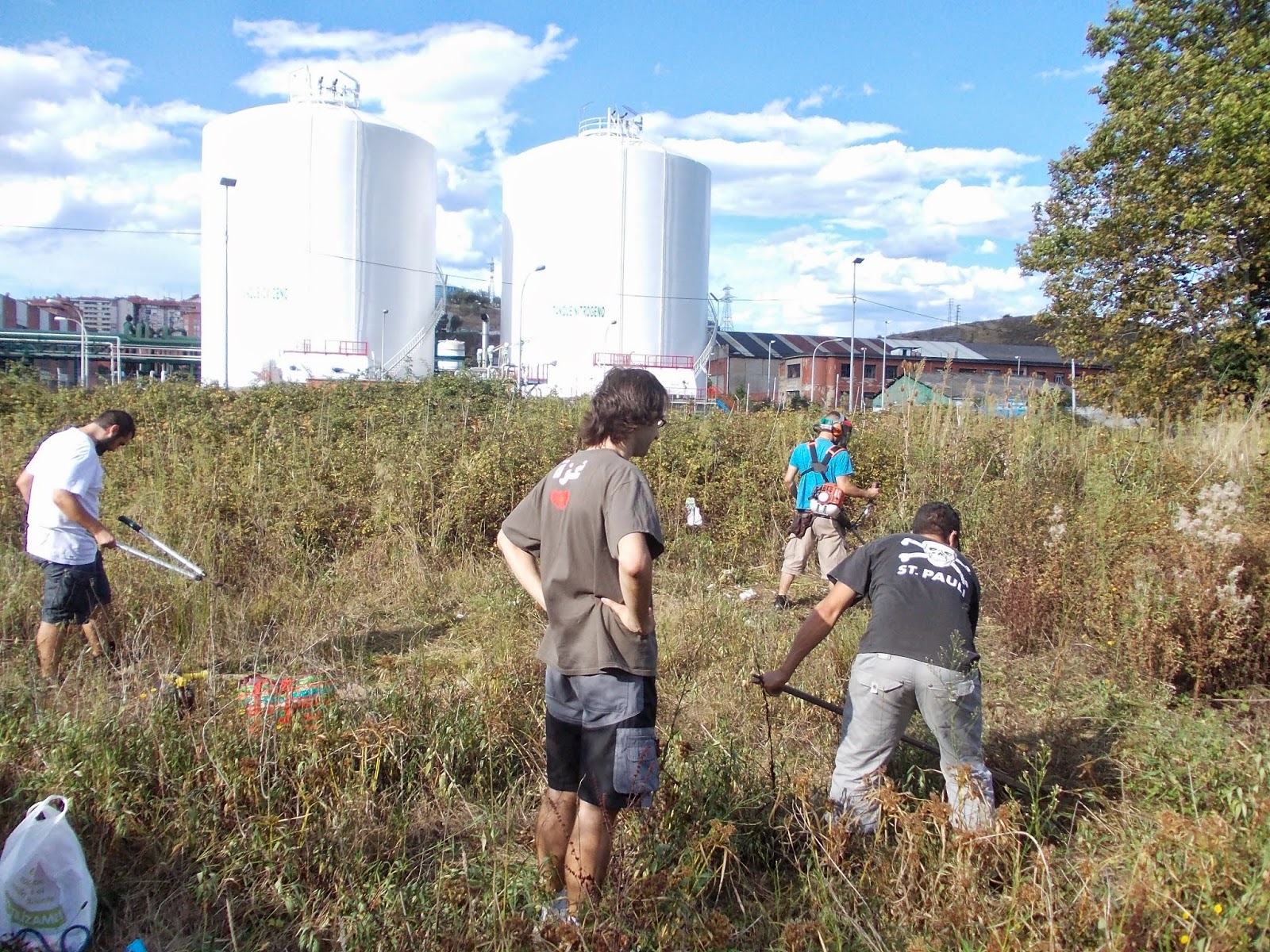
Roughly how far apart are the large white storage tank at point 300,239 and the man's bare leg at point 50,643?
3455 centimetres

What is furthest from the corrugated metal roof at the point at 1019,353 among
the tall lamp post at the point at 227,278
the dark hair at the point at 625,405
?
the dark hair at the point at 625,405

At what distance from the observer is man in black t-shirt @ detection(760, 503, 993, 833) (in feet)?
10.0

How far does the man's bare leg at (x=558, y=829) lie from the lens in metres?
2.79

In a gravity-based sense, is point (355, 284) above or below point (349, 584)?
above

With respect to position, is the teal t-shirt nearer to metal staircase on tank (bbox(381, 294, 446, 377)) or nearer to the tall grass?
the tall grass

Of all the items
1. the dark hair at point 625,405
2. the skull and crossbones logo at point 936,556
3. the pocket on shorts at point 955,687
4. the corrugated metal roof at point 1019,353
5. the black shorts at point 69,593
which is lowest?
the black shorts at point 69,593

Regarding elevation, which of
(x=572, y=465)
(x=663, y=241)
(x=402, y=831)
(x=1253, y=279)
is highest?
(x=663, y=241)

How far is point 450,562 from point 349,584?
0.94 m

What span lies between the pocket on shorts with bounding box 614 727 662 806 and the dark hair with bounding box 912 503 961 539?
1.42m

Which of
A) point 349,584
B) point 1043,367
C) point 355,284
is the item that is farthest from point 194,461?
point 1043,367

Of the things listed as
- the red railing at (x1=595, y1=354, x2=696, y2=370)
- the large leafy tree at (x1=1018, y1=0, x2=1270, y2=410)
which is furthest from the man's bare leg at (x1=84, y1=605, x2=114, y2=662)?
the red railing at (x1=595, y1=354, x2=696, y2=370)

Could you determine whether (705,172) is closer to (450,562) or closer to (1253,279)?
(1253,279)

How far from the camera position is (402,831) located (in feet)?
10.2

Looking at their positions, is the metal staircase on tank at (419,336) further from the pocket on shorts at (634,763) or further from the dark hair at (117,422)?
the pocket on shorts at (634,763)
